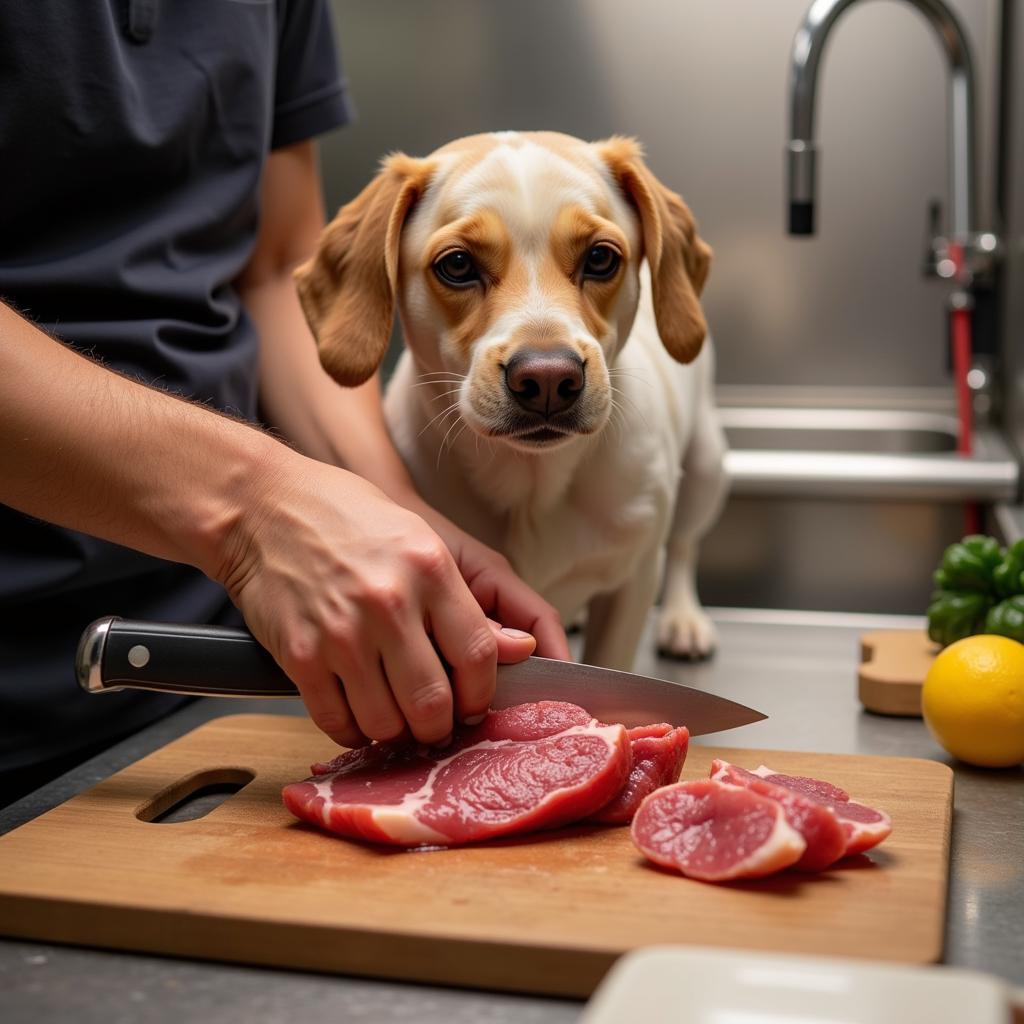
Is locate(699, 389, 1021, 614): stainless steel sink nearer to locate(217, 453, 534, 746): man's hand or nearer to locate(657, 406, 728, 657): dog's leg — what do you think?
locate(657, 406, 728, 657): dog's leg

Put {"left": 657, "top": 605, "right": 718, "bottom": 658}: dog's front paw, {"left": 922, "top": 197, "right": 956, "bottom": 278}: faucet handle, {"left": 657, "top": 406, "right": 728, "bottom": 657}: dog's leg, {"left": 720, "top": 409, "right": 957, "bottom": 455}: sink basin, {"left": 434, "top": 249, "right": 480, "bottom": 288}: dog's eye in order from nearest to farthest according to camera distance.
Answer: {"left": 434, "top": 249, "right": 480, "bottom": 288}: dog's eye < {"left": 657, "top": 605, "right": 718, "bottom": 658}: dog's front paw < {"left": 657, "top": 406, "right": 728, "bottom": 657}: dog's leg < {"left": 922, "top": 197, "right": 956, "bottom": 278}: faucet handle < {"left": 720, "top": 409, "right": 957, "bottom": 455}: sink basin

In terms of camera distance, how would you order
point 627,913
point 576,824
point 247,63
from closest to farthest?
point 627,913 → point 576,824 → point 247,63

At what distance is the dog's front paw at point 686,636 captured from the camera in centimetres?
176

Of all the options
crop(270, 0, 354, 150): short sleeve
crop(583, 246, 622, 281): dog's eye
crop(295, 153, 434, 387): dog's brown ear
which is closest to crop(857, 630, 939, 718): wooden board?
crop(583, 246, 622, 281): dog's eye

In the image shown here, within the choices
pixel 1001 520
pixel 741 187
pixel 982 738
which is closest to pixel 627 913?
pixel 982 738

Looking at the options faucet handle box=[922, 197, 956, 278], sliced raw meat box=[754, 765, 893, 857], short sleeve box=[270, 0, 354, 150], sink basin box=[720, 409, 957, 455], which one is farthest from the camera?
sink basin box=[720, 409, 957, 455]

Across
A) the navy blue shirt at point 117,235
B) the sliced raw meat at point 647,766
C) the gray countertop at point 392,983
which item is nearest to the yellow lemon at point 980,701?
the gray countertop at point 392,983

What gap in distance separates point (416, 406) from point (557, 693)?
491 mm

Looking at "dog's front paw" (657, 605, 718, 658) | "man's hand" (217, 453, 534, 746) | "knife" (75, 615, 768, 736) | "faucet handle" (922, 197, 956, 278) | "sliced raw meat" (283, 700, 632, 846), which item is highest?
"faucet handle" (922, 197, 956, 278)

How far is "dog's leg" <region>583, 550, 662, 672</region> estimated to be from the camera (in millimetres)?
1599

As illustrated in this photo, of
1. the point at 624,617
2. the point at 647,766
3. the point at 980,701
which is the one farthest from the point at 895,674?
the point at 647,766

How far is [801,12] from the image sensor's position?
257 cm

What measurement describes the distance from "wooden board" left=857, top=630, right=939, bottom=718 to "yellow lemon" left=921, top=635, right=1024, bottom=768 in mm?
173

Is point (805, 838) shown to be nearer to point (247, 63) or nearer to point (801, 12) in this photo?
point (247, 63)
